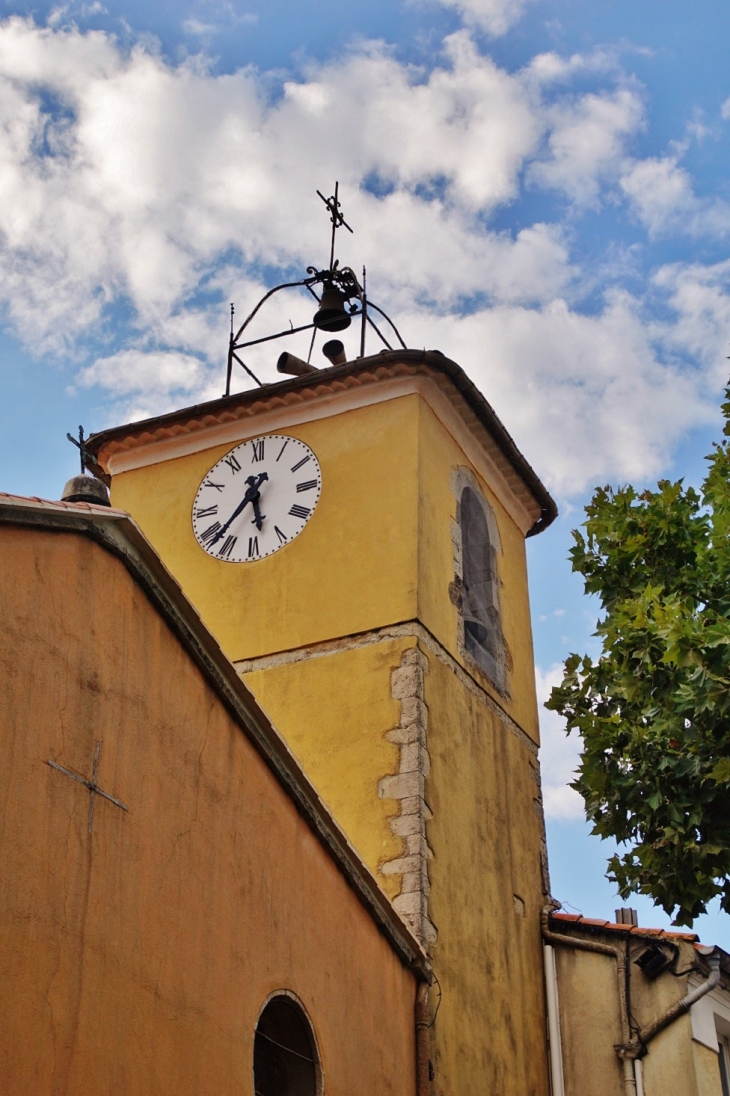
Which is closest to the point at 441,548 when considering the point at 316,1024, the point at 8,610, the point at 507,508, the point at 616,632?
the point at 507,508

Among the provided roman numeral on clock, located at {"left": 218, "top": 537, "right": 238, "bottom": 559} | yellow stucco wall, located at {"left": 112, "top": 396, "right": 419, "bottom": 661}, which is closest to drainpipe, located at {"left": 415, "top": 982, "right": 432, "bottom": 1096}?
yellow stucco wall, located at {"left": 112, "top": 396, "right": 419, "bottom": 661}

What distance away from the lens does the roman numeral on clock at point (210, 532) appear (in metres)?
12.5

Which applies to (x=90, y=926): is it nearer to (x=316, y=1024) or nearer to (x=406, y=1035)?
(x=316, y=1024)

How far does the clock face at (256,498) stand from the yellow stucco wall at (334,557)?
3.9 inches

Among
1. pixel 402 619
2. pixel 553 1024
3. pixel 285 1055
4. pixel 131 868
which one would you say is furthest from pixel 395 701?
pixel 131 868

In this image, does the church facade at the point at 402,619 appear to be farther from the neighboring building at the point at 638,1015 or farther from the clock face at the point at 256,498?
the neighboring building at the point at 638,1015

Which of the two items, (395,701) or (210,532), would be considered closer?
(395,701)

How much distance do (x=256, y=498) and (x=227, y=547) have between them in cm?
53

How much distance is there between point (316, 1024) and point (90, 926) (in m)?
2.22

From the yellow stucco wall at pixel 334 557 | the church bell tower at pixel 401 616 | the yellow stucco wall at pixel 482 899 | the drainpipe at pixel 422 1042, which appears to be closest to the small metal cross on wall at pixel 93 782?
the church bell tower at pixel 401 616

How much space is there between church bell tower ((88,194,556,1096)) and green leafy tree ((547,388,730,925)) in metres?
1.76

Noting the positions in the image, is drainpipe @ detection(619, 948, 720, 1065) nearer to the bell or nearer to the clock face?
the clock face

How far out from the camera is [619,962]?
10828 millimetres

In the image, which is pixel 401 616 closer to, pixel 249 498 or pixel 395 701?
pixel 395 701
